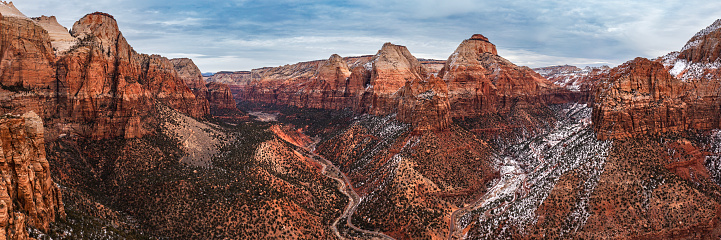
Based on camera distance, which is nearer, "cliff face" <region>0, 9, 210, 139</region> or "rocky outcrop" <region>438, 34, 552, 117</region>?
"cliff face" <region>0, 9, 210, 139</region>

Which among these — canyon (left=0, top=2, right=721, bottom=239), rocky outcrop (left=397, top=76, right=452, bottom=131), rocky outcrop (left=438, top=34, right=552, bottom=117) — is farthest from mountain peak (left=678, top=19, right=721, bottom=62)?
rocky outcrop (left=397, top=76, right=452, bottom=131)

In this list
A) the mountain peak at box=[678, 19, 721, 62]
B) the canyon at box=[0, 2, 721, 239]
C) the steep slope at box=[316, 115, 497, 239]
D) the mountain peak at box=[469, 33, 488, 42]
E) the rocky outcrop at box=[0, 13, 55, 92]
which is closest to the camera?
the canyon at box=[0, 2, 721, 239]

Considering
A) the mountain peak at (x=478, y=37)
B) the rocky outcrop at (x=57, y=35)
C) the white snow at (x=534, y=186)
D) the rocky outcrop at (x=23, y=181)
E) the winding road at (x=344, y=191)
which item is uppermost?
the mountain peak at (x=478, y=37)

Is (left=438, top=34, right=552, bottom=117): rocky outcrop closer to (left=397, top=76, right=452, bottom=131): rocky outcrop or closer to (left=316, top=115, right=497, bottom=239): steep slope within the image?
(left=397, top=76, right=452, bottom=131): rocky outcrop

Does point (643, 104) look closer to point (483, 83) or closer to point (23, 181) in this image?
point (483, 83)

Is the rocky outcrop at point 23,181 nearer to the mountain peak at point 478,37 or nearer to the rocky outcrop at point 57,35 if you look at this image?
the rocky outcrop at point 57,35

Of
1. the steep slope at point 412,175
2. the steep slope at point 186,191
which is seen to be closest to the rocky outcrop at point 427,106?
the steep slope at point 412,175
